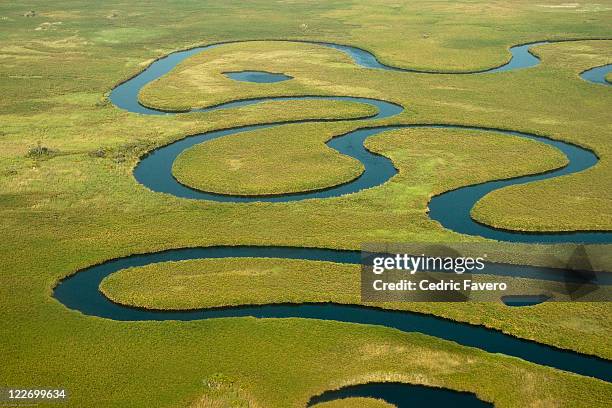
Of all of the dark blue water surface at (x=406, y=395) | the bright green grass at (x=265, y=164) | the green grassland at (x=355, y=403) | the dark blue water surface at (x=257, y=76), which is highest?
the dark blue water surface at (x=257, y=76)

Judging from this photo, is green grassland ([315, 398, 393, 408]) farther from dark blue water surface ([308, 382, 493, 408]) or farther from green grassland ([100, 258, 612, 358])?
green grassland ([100, 258, 612, 358])

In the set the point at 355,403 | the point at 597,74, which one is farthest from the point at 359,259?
the point at 597,74

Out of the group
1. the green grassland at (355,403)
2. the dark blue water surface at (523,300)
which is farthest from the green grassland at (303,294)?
the green grassland at (355,403)

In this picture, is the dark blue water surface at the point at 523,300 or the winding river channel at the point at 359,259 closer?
the winding river channel at the point at 359,259

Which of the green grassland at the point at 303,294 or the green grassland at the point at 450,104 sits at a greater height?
the green grassland at the point at 450,104

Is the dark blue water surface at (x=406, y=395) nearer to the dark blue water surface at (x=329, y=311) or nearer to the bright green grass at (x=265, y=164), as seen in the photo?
the dark blue water surface at (x=329, y=311)
